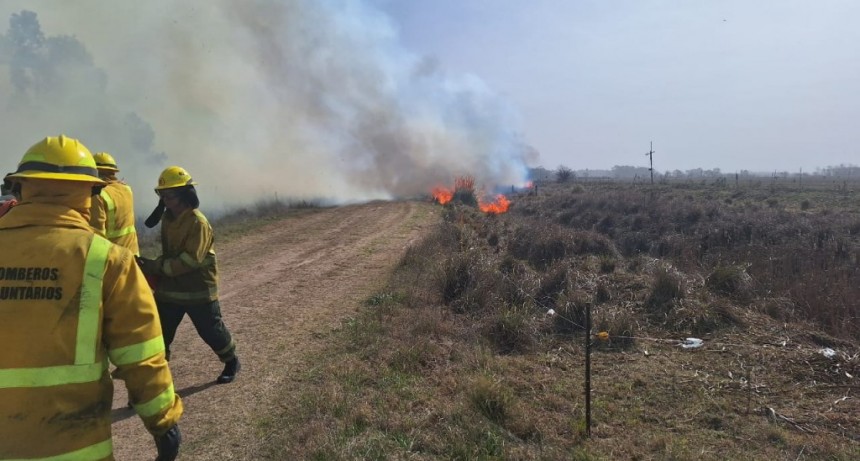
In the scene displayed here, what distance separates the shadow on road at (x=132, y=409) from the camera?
4.25m

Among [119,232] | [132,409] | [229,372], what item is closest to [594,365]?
[229,372]

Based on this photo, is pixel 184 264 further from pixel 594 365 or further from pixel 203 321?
pixel 594 365

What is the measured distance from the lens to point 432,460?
3.51m

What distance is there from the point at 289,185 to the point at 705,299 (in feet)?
79.4

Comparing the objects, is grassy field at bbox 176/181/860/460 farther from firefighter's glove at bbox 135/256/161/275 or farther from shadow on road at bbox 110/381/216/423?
firefighter's glove at bbox 135/256/161/275

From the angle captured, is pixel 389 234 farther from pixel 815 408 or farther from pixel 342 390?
pixel 815 408

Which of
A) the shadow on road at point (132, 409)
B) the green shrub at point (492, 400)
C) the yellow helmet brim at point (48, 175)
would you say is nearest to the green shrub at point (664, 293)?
the green shrub at point (492, 400)

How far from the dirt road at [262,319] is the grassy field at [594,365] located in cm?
35

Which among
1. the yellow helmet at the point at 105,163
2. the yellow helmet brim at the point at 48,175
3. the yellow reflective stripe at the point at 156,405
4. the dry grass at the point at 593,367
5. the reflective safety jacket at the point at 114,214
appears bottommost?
the dry grass at the point at 593,367

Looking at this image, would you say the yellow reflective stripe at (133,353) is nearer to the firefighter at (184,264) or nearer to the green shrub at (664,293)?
the firefighter at (184,264)

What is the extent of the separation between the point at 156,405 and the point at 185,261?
264 centimetres

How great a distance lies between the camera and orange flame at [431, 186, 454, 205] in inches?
1038

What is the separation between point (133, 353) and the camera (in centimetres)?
199

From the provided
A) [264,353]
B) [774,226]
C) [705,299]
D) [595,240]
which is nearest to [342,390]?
[264,353]
